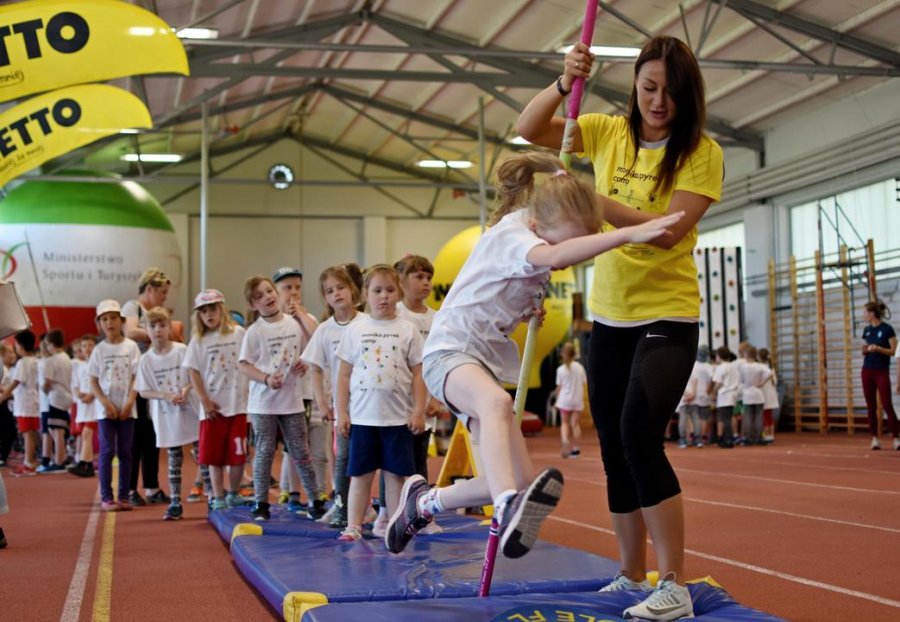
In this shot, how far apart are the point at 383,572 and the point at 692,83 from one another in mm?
2324

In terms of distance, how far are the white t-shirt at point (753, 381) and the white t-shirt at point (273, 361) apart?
1035 centimetres

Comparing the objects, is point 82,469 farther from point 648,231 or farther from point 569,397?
point 648,231

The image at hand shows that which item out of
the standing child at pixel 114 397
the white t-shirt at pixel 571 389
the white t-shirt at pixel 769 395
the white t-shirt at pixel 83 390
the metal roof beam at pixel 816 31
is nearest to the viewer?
the standing child at pixel 114 397

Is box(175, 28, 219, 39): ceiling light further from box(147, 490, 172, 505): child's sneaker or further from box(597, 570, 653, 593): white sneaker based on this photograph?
box(597, 570, 653, 593): white sneaker

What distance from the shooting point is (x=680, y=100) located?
12.1 ft

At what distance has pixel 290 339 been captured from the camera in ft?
23.5

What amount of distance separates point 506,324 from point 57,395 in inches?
427

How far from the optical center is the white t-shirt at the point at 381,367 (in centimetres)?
573

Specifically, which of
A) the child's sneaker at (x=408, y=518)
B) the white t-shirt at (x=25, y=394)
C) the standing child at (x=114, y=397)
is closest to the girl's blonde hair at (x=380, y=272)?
the child's sneaker at (x=408, y=518)

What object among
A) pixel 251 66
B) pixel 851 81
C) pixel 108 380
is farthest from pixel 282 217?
pixel 108 380

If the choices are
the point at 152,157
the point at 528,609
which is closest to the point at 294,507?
the point at 528,609

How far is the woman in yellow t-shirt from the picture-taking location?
139 inches

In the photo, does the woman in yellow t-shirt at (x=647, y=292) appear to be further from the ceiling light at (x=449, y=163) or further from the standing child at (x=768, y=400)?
the ceiling light at (x=449, y=163)

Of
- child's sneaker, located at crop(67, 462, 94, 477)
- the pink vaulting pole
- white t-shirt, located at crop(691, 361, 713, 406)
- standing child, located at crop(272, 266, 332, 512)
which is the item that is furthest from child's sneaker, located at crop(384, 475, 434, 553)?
white t-shirt, located at crop(691, 361, 713, 406)
